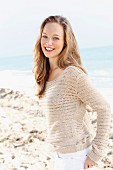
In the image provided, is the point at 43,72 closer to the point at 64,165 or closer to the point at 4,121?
the point at 64,165

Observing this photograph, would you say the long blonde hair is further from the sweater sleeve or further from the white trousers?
the white trousers

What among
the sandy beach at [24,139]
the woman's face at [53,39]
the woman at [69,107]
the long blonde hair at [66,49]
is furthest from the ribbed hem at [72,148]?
the sandy beach at [24,139]

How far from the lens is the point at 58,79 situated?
5.56ft

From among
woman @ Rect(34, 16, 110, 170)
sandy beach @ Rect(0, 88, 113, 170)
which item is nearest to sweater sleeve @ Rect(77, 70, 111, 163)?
woman @ Rect(34, 16, 110, 170)

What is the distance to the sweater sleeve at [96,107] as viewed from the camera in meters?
1.64

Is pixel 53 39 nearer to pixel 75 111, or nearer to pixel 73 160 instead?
pixel 75 111

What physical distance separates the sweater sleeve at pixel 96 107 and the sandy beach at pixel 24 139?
1.65m

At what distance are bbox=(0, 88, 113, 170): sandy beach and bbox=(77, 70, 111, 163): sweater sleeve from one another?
1.65 m

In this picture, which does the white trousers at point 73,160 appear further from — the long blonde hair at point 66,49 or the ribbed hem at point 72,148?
the long blonde hair at point 66,49

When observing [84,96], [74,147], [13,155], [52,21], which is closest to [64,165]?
[74,147]

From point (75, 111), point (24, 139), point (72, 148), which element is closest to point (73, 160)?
point (72, 148)

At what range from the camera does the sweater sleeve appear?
1637mm

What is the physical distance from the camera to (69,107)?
5.43 feet

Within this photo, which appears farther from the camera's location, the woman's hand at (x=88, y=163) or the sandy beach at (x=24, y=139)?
the sandy beach at (x=24, y=139)
